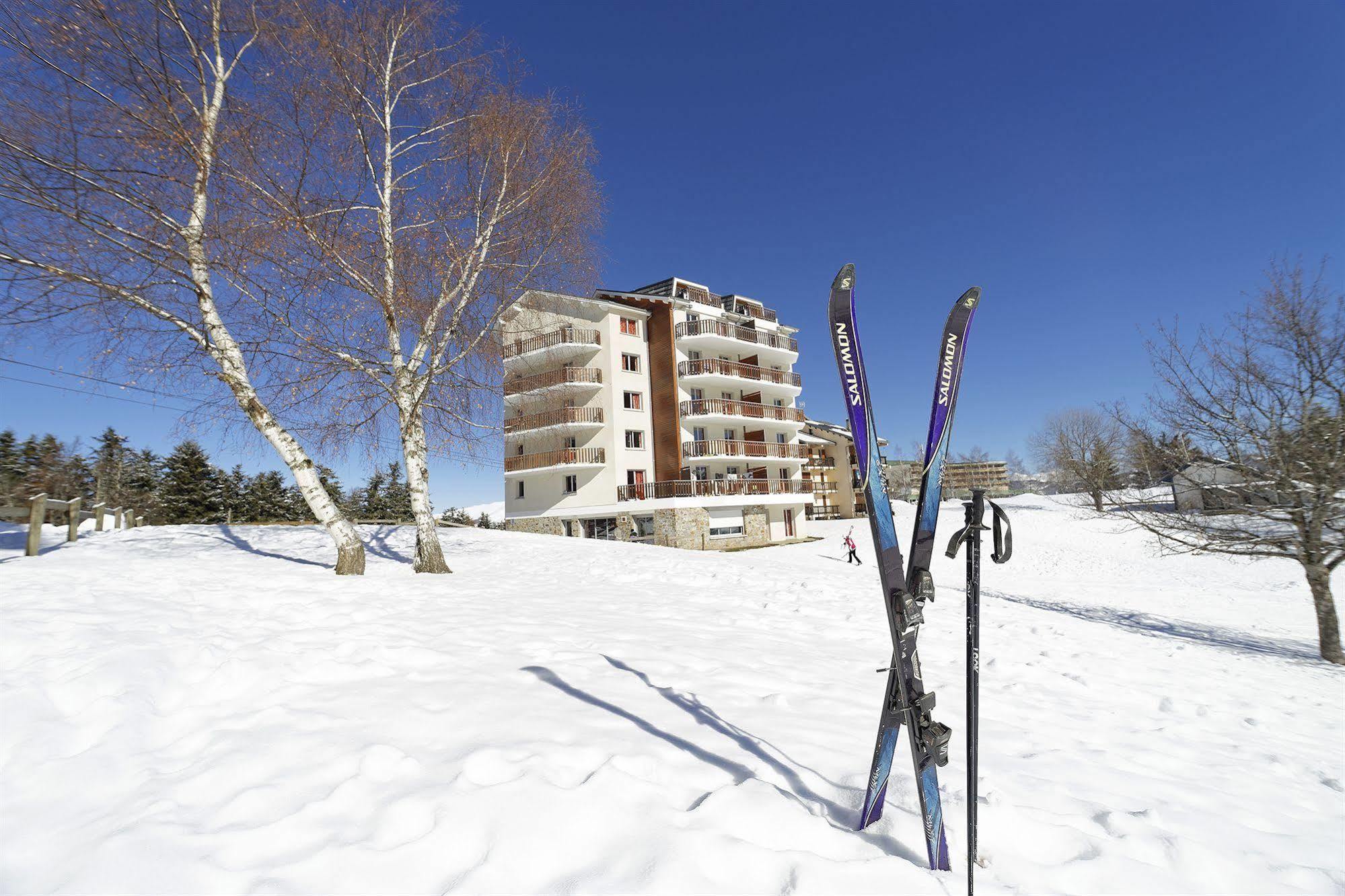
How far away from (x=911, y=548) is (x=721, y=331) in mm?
25917

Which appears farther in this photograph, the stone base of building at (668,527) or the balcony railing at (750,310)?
the balcony railing at (750,310)

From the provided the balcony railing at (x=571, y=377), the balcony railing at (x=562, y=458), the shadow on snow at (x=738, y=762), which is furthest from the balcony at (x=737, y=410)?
the shadow on snow at (x=738, y=762)

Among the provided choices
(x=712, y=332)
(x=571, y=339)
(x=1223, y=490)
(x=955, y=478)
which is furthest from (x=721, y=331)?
(x=955, y=478)

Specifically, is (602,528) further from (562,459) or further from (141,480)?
(141,480)

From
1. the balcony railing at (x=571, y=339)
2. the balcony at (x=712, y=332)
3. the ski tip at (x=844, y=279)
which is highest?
the balcony at (x=712, y=332)

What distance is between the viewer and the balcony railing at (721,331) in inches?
1049

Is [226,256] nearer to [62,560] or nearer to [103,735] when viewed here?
[62,560]

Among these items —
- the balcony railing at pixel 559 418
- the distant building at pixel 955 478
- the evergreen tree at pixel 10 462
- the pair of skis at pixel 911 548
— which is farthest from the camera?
the distant building at pixel 955 478

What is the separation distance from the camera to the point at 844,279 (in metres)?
2.19

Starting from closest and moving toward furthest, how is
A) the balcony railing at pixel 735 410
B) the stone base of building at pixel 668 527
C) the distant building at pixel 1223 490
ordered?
the distant building at pixel 1223 490 → the stone base of building at pixel 668 527 → the balcony railing at pixel 735 410

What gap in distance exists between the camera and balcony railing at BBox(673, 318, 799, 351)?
26.6 metres

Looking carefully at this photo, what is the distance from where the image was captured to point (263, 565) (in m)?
7.92

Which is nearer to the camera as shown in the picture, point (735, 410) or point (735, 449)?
point (735, 449)

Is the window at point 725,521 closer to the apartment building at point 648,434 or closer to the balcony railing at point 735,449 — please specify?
the apartment building at point 648,434
